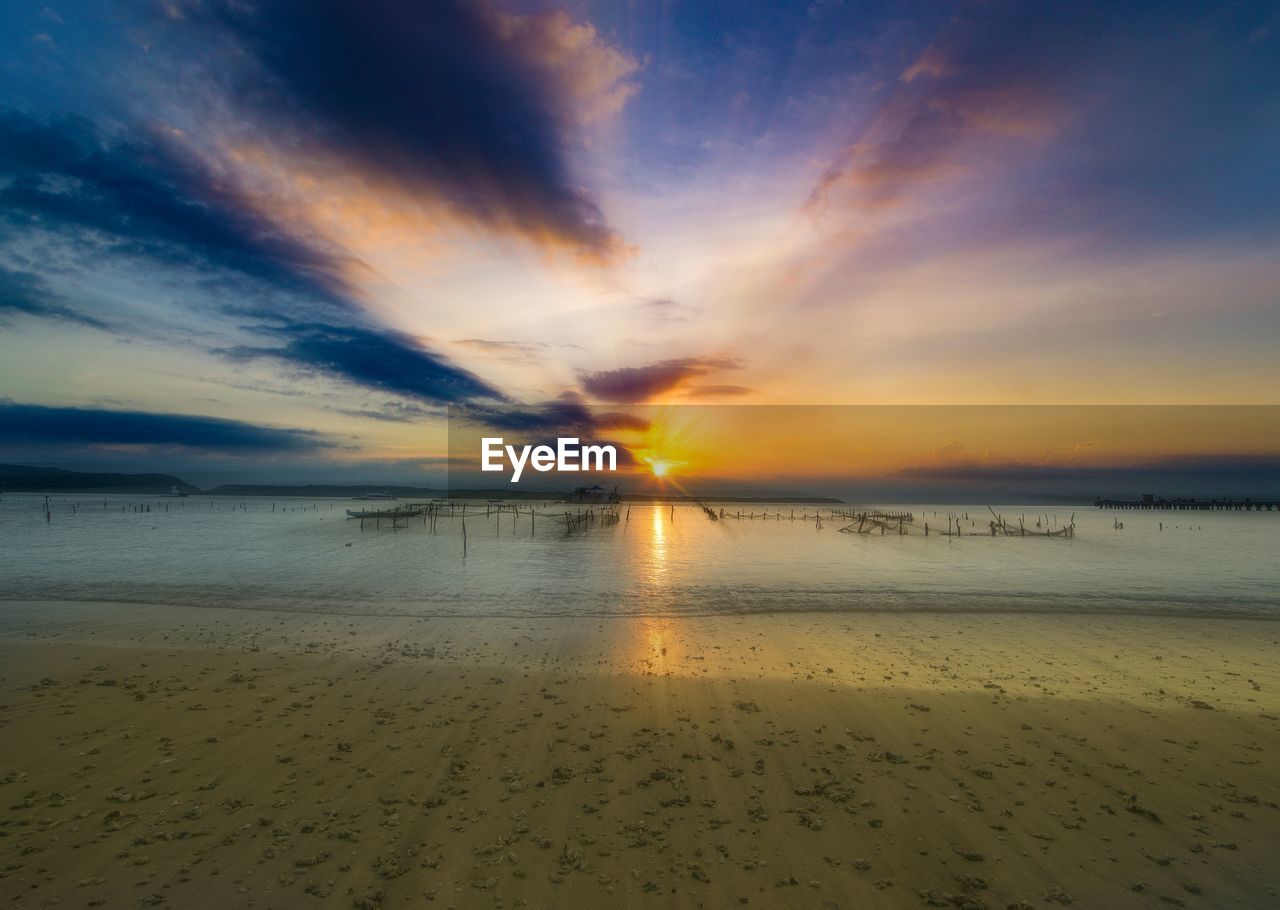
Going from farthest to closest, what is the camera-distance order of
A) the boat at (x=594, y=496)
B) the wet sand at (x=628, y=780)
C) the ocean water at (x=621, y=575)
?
the boat at (x=594, y=496) → the ocean water at (x=621, y=575) → the wet sand at (x=628, y=780)

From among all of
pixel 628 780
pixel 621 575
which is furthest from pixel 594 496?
pixel 628 780

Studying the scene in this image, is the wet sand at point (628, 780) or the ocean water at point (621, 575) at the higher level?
the wet sand at point (628, 780)

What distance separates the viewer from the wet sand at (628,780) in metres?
5.42

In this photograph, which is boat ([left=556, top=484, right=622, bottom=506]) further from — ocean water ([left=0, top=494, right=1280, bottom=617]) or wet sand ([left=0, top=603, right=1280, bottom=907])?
wet sand ([left=0, top=603, right=1280, bottom=907])

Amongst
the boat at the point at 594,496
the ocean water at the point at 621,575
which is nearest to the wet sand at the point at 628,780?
the ocean water at the point at 621,575

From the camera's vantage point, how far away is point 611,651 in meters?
14.3

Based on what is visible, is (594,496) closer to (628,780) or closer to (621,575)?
(621,575)

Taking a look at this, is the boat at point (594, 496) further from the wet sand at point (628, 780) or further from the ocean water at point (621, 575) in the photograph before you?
the wet sand at point (628, 780)

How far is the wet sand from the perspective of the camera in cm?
542

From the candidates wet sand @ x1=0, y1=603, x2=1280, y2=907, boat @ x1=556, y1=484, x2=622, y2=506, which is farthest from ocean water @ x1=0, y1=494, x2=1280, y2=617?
boat @ x1=556, y1=484, x2=622, y2=506

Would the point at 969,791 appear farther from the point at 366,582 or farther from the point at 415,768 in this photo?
the point at 366,582

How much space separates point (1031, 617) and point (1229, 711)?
9.72 m

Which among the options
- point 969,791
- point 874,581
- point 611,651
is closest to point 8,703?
point 611,651

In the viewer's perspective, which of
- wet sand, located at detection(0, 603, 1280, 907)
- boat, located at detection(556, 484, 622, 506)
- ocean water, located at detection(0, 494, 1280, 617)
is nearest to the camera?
wet sand, located at detection(0, 603, 1280, 907)
